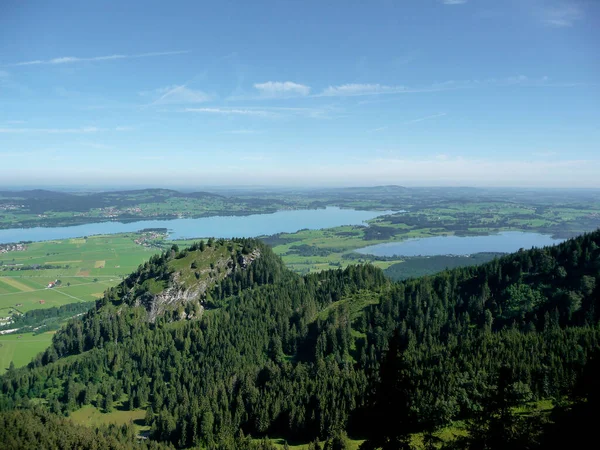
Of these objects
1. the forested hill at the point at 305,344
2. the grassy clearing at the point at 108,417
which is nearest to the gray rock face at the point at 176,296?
the forested hill at the point at 305,344

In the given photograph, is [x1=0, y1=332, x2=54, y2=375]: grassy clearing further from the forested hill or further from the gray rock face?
the gray rock face

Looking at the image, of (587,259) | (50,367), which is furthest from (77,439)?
(587,259)

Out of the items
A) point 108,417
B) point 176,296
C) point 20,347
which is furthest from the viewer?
point 176,296

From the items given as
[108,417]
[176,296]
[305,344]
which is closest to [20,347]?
[176,296]

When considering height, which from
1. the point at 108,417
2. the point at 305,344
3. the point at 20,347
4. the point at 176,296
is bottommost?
the point at 20,347

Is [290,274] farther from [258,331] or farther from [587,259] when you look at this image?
[587,259]

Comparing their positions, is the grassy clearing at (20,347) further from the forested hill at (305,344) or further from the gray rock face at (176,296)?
the gray rock face at (176,296)

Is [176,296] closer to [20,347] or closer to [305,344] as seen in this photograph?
[305,344]
